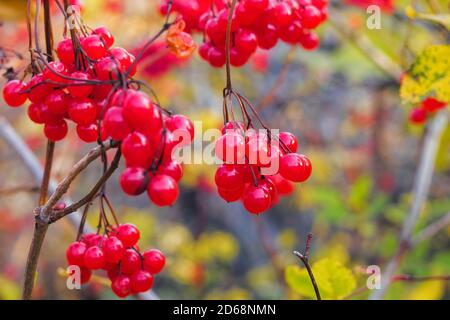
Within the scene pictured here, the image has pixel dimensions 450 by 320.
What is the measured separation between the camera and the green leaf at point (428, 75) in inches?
38.5

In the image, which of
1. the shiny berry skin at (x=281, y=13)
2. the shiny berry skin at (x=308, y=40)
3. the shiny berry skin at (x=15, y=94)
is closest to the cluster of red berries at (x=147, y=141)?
the shiny berry skin at (x=15, y=94)

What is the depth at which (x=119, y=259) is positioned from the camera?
2.49 ft

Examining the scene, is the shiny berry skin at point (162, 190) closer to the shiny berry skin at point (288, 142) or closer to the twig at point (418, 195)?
the shiny berry skin at point (288, 142)

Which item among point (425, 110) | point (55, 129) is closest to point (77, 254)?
point (55, 129)

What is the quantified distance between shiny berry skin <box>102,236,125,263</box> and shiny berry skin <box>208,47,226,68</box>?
14.0 inches

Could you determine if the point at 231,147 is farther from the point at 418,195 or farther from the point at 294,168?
the point at 418,195

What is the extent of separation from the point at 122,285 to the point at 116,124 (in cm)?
32

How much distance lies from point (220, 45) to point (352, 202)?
107 cm

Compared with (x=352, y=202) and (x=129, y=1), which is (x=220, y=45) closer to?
(x=352, y=202)

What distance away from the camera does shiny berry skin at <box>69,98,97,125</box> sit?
646 millimetres

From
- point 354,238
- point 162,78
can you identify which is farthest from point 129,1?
point 354,238

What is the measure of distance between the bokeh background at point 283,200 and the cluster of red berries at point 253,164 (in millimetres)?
1285

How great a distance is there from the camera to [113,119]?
0.56 metres

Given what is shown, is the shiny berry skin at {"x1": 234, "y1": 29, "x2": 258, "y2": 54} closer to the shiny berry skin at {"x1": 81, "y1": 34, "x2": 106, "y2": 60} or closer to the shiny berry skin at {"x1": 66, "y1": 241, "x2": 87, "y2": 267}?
the shiny berry skin at {"x1": 81, "y1": 34, "x2": 106, "y2": 60}
